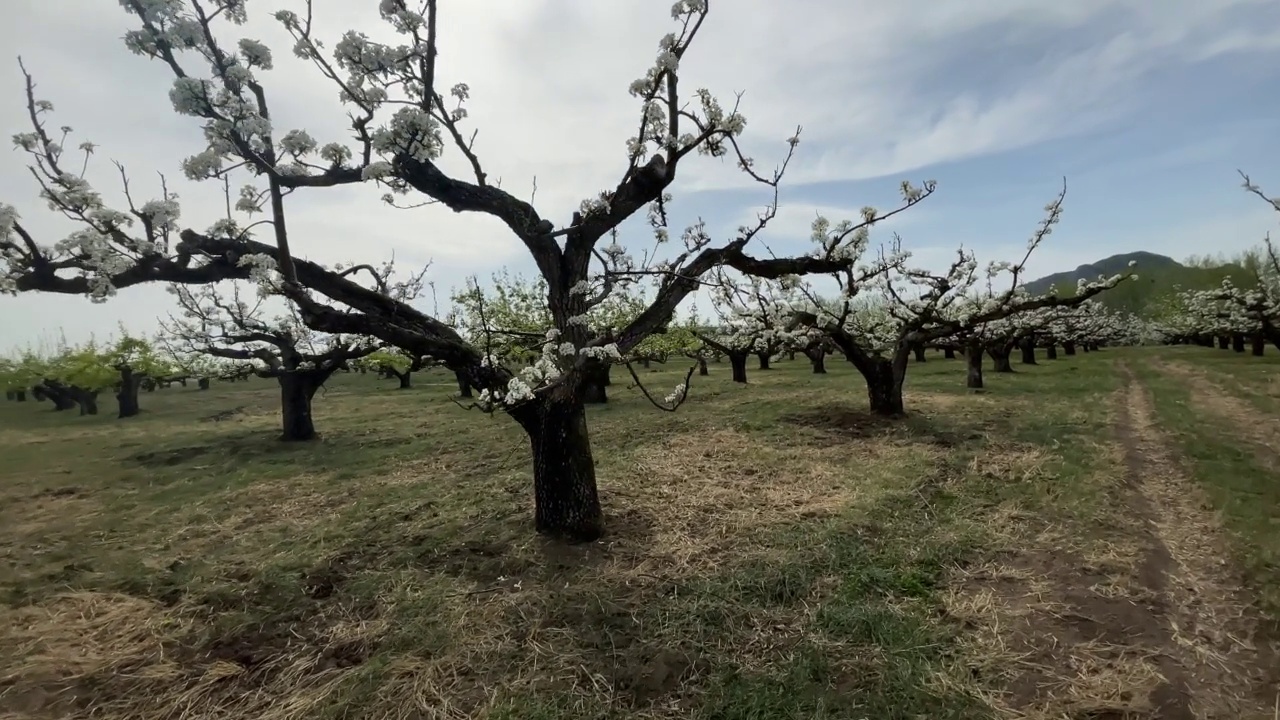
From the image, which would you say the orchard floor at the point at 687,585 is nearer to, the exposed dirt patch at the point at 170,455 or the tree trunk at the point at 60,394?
the exposed dirt patch at the point at 170,455

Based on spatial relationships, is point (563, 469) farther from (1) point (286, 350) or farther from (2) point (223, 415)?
(2) point (223, 415)

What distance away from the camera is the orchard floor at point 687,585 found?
4121 millimetres

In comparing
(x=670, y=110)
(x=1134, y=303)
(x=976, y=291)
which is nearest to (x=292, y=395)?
(x=670, y=110)

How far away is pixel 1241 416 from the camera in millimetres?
13711

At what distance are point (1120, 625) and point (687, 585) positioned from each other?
3.47 m

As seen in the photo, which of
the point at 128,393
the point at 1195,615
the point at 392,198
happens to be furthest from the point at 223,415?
the point at 1195,615

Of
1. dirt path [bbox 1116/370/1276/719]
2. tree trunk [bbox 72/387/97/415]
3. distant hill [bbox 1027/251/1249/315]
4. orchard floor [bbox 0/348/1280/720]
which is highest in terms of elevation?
distant hill [bbox 1027/251/1249/315]

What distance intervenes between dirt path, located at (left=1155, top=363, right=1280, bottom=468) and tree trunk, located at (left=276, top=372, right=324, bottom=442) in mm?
19644

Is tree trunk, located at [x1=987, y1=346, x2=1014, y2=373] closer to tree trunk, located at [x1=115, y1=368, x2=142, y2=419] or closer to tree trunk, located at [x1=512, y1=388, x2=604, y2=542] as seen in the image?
tree trunk, located at [x1=512, y1=388, x2=604, y2=542]

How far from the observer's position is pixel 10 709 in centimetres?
420

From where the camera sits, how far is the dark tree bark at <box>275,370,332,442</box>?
15623 mm

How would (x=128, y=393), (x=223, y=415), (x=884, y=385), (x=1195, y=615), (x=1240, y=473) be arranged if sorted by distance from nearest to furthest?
1. (x=1195, y=615)
2. (x=1240, y=473)
3. (x=884, y=385)
4. (x=223, y=415)
5. (x=128, y=393)

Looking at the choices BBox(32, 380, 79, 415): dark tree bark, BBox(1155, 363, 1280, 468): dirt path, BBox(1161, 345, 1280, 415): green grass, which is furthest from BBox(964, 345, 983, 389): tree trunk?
BBox(32, 380, 79, 415): dark tree bark

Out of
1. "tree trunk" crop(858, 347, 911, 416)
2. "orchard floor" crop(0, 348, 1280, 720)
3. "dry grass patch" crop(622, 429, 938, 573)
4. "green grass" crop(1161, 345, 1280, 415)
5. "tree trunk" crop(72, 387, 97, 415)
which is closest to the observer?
"orchard floor" crop(0, 348, 1280, 720)
